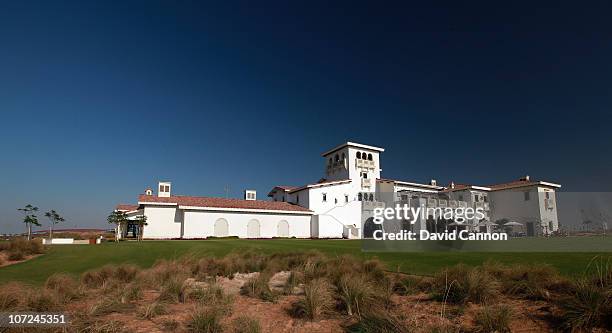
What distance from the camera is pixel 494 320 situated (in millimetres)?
5070

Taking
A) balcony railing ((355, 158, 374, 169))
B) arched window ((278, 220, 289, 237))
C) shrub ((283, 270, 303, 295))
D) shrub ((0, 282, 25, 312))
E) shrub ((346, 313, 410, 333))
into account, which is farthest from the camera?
balcony railing ((355, 158, 374, 169))

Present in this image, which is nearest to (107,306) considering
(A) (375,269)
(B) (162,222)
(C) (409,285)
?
(C) (409,285)

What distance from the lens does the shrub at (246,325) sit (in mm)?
5423

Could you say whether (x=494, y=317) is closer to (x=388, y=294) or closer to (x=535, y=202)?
(x=388, y=294)

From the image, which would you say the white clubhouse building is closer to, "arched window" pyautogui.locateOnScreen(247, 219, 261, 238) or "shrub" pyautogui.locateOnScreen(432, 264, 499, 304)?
"arched window" pyautogui.locateOnScreen(247, 219, 261, 238)

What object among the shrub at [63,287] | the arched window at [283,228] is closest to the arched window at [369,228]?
the arched window at [283,228]

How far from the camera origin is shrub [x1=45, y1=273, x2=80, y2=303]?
23.7 feet

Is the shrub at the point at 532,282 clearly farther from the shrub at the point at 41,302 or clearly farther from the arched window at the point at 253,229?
the arched window at the point at 253,229

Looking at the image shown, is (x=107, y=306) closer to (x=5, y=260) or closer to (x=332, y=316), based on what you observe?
(x=332, y=316)

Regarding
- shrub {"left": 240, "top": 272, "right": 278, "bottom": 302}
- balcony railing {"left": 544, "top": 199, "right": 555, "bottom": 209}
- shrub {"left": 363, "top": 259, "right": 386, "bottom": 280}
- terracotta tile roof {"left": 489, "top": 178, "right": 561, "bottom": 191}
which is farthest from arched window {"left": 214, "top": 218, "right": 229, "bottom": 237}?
balcony railing {"left": 544, "top": 199, "right": 555, "bottom": 209}

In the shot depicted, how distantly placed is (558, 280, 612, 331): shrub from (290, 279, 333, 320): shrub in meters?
3.75

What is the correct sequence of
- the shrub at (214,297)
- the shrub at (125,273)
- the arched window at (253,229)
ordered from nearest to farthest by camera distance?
1. the shrub at (214,297)
2. the shrub at (125,273)
3. the arched window at (253,229)

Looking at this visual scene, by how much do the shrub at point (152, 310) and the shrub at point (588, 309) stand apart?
22.0 feet

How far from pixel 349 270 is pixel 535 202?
5798 centimetres
